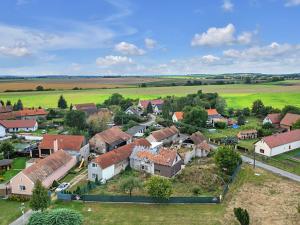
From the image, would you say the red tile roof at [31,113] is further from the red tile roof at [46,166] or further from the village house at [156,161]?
the village house at [156,161]

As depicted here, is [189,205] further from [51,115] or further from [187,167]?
[51,115]

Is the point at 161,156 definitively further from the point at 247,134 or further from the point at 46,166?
the point at 247,134

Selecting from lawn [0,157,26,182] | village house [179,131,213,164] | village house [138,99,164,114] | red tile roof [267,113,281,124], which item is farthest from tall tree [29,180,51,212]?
village house [138,99,164,114]

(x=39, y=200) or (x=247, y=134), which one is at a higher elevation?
(x=39, y=200)

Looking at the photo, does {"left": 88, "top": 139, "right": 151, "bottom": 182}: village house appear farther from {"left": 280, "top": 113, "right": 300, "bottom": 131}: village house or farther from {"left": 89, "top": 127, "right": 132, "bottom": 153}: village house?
{"left": 280, "top": 113, "right": 300, "bottom": 131}: village house

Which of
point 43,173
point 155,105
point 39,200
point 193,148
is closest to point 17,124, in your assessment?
point 43,173

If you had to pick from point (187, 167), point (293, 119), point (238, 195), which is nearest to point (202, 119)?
point (293, 119)
